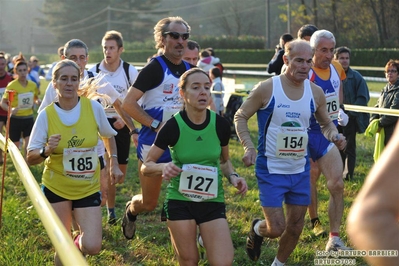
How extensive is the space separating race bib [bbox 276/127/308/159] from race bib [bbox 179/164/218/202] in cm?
104

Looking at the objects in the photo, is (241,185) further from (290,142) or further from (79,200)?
(79,200)

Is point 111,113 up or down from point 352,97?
down

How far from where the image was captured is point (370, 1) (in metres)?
42.4

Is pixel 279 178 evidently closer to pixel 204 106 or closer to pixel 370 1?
pixel 204 106

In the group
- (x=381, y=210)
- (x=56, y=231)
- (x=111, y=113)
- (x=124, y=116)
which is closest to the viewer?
(x=381, y=210)

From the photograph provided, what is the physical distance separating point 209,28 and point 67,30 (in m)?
18.4

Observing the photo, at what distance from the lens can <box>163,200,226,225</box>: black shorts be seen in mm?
4918

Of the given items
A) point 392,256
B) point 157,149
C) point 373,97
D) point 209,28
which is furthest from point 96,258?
point 209,28

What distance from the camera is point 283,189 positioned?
228 inches

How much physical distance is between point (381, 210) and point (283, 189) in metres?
4.35

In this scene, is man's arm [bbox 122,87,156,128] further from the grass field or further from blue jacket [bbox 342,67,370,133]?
blue jacket [bbox 342,67,370,133]

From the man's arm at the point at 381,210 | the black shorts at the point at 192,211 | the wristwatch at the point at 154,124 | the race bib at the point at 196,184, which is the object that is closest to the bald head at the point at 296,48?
the wristwatch at the point at 154,124

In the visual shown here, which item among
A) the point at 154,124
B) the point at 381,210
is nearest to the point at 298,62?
the point at 154,124

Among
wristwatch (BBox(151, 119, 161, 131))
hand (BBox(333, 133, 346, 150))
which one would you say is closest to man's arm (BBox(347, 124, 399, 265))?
hand (BBox(333, 133, 346, 150))
